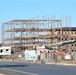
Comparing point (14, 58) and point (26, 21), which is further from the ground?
point (26, 21)

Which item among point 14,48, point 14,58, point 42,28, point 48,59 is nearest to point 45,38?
point 42,28

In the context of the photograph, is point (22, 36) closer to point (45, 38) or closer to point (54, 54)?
point (45, 38)

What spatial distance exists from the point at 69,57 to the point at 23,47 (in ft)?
177

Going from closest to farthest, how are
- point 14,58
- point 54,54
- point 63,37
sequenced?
point 54,54 → point 14,58 → point 63,37

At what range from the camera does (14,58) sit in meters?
81.8

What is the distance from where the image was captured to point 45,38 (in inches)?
4377

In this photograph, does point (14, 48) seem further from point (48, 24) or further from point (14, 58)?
point (14, 58)

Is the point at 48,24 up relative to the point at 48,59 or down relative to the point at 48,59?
up

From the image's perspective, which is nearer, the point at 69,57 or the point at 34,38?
the point at 69,57

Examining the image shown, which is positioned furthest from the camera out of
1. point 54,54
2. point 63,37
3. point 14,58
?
point 63,37

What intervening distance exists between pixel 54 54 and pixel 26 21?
2240 inches

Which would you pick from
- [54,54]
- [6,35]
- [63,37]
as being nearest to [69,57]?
[54,54]

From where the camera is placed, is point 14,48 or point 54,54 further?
point 14,48

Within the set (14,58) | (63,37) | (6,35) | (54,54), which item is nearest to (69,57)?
(54,54)
